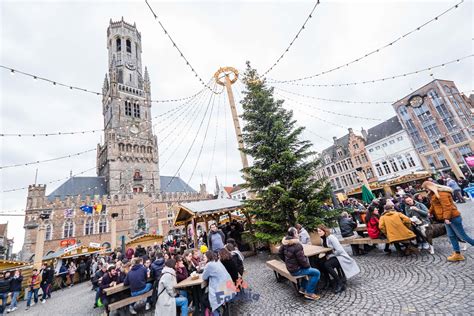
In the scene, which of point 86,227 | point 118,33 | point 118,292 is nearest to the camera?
point 118,292

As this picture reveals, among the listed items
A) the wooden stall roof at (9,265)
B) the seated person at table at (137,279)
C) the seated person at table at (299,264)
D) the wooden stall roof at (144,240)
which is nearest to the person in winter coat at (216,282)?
the seated person at table at (299,264)

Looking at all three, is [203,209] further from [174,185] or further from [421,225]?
[174,185]

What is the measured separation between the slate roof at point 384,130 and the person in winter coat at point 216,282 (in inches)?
1489

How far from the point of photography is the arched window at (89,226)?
2777 cm

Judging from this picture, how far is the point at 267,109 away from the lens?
10.3 metres

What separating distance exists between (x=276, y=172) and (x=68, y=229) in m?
31.7

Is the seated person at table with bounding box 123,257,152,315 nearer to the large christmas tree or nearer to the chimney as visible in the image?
the large christmas tree

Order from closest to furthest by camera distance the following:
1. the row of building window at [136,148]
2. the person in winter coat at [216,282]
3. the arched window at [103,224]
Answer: the person in winter coat at [216,282] < the arched window at [103,224] < the row of building window at [136,148]

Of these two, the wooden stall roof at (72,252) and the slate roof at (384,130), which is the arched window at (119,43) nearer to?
the wooden stall roof at (72,252)

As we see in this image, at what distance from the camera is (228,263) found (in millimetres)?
4648

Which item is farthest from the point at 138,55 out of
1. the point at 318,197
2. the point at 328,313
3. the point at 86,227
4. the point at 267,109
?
the point at 328,313

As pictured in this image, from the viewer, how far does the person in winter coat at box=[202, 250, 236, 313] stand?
13.1 feet

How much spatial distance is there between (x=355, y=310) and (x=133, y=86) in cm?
5064

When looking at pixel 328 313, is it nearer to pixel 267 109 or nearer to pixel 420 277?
pixel 420 277
